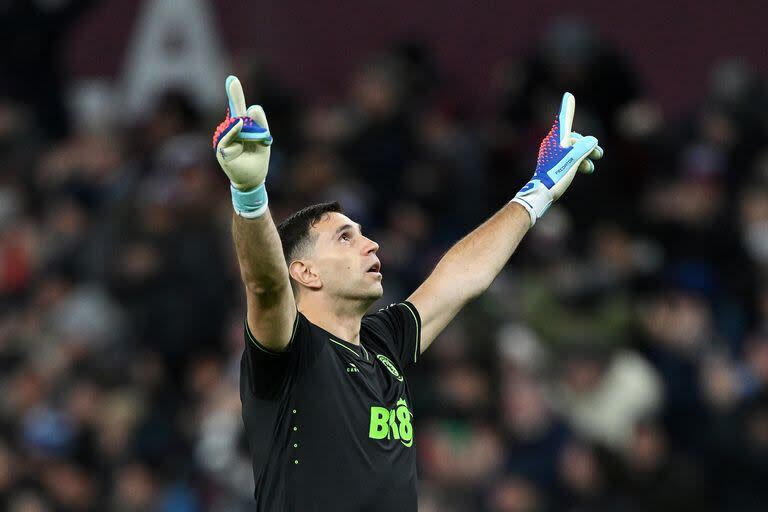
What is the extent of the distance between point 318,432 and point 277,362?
25 cm

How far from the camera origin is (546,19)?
11.8 meters

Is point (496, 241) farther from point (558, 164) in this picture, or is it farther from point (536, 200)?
point (558, 164)

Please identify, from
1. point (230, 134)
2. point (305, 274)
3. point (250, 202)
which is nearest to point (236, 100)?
point (230, 134)

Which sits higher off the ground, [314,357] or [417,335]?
[314,357]

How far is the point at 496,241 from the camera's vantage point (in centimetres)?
569

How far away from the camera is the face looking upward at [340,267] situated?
505cm

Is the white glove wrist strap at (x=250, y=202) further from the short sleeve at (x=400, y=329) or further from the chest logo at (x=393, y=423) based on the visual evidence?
the short sleeve at (x=400, y=329)

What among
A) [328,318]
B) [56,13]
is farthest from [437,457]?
[56,13]

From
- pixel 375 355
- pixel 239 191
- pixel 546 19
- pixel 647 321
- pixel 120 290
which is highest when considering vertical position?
pixel 239 191

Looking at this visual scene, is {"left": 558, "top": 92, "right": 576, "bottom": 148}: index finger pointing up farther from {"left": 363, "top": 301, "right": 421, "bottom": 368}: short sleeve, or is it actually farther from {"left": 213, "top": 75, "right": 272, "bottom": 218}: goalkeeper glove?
{"left": 213, "top": 75, "right": 272, "bottom": 218}: goalkeeper glove

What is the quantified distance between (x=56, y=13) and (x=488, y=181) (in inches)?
159

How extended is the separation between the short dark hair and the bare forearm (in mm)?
646

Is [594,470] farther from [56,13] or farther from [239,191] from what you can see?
[56,13]

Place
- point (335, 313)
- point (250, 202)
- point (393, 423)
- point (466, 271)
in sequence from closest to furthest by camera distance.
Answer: point (250, 202), point (393, 423), point (335, 313), point (466, 271)
